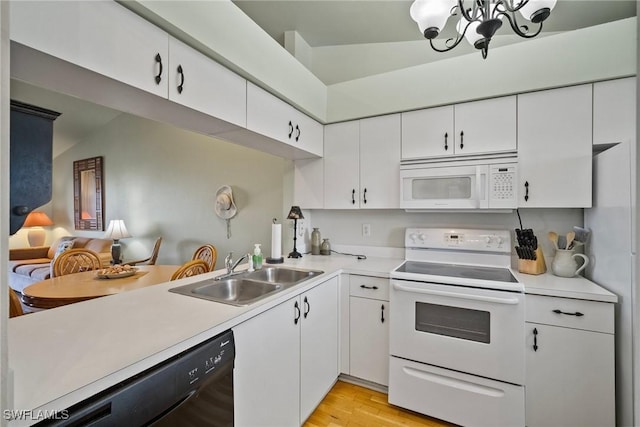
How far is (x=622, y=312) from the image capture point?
1375 mm

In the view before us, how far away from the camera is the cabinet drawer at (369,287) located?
6.38 ft

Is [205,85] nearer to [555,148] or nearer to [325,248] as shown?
[325,248]

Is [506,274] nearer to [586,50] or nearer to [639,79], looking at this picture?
[586,50]

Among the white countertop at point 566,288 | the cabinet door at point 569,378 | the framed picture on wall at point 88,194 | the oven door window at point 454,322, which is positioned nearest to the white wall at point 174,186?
the framed picture on wall at point 88,194

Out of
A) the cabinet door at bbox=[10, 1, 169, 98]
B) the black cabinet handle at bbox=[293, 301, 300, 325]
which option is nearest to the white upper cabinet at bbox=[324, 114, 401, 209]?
the black cabinet handle at bbox=[293, 301, 300, 325]

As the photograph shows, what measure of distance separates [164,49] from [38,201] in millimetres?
831

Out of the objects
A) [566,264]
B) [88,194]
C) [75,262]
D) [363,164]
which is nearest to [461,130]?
[363,164]

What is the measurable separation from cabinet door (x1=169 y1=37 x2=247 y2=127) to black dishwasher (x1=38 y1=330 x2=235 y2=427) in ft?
3.60

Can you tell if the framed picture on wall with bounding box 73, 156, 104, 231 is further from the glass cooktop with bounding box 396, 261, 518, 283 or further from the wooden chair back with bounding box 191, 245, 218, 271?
the glass cooktop with bounding box 396, 261, 518, 283

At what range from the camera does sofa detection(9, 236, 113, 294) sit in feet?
13.8

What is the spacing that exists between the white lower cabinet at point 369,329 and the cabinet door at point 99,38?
5.56 feet

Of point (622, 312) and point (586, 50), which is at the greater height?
point (586, 50)

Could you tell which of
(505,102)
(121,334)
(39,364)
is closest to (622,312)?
(505,102)

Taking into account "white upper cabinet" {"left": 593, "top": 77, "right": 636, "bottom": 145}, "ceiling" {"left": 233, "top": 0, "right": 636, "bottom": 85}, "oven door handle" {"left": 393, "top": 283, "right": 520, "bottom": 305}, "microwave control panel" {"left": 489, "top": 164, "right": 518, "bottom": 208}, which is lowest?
"oven door handle" {"left": 393, "top": 283, "right": 520, "bottom": 305}
